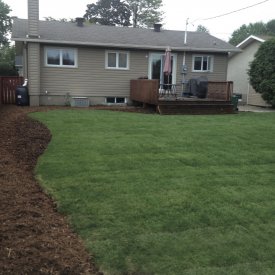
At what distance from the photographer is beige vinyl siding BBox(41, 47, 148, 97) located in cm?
1767

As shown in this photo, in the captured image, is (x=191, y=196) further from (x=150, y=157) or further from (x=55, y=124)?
(x=55, y=124)

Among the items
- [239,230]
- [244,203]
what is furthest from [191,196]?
[239,230]

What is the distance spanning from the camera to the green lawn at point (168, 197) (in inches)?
139

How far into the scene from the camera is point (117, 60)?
18578 mm

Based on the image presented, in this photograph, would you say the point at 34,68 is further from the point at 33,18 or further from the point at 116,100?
the point at 116,100

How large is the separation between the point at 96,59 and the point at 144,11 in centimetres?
3790

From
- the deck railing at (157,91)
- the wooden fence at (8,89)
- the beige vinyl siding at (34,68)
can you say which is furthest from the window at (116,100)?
the wooden fence at (8,89)

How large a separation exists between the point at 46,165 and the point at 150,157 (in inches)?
72.9

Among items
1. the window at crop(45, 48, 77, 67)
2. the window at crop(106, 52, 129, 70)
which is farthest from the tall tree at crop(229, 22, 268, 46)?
the window at crop(45, 48, 77, 67)

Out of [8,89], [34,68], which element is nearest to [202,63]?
[34,68]

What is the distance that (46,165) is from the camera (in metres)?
6.43

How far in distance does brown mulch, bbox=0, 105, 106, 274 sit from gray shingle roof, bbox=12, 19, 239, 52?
1192 centimetres

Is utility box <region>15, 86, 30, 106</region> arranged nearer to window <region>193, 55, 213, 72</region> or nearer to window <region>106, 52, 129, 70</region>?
window <region>106, 52, 129, 70</region>

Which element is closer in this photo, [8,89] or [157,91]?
[157,91]
